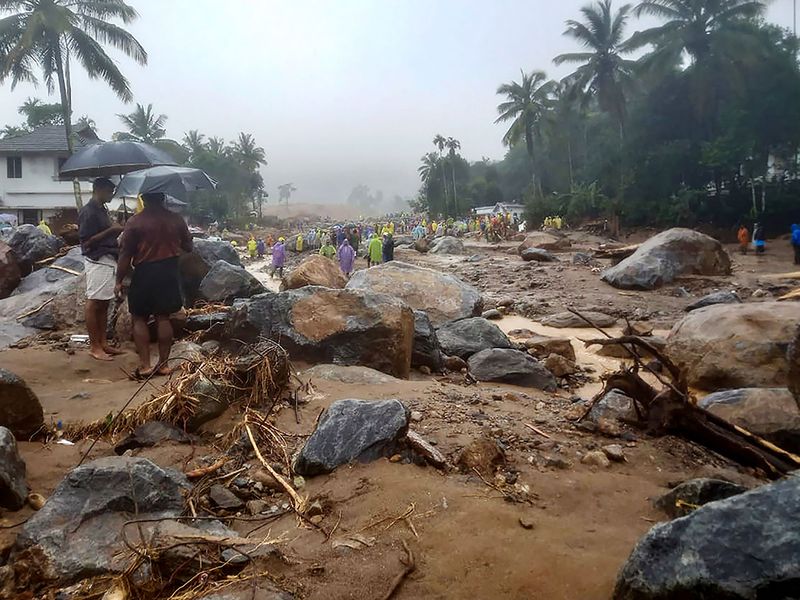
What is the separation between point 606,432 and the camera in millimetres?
3336

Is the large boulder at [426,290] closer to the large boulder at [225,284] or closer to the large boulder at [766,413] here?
the large boulder at [225,284]

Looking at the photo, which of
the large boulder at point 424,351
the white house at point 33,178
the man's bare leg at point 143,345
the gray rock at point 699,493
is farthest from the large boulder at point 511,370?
the white house at point 33,178

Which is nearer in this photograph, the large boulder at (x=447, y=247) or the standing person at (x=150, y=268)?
the standing person at (x=150, y=268)

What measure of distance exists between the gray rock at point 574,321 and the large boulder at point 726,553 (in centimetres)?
753

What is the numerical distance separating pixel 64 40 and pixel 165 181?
2091 centimetres

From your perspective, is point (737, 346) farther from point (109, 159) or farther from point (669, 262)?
point (669, 262)

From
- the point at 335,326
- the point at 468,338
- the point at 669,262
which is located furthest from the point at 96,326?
the point at 669,262

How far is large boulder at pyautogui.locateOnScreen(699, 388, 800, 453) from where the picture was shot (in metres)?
3.51

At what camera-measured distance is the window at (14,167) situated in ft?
93.8

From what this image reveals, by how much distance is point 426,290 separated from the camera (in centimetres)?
786

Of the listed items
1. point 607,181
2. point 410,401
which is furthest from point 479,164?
point 410,401

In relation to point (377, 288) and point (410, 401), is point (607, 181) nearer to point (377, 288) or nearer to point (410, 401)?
point (377, 288)

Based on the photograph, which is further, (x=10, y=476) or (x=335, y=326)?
(x=335, y=326)

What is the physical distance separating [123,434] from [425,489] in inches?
72.6
